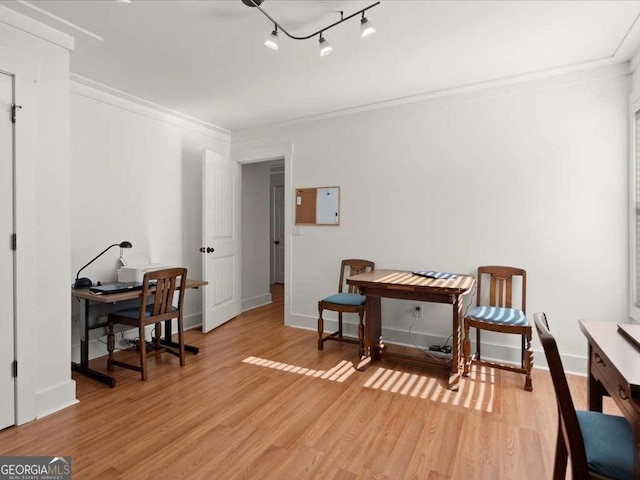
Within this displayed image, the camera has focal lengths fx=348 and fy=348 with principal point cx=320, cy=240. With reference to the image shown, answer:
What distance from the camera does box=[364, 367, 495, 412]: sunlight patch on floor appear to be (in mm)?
2539

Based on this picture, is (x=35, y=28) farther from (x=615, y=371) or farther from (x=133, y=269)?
(x=615, y=371)

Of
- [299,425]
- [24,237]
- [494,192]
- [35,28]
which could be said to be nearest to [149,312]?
[24,237]

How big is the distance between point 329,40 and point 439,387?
2782 mm

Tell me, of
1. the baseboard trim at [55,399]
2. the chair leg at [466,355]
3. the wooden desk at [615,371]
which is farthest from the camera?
the chair leg at [466,355]

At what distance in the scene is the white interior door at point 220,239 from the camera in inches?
163

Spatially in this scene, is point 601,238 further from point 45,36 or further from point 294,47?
point 45,36

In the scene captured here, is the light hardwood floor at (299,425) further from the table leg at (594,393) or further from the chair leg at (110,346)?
the table leg at (594,393)

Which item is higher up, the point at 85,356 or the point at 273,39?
the point at 273,39

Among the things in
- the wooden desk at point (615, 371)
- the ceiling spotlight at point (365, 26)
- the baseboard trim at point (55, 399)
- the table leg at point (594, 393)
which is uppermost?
the ceiling spotlight at point (365, 26)

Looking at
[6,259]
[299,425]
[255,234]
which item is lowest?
[299,425]

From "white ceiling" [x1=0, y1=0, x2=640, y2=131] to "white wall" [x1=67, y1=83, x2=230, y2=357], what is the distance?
0.35 m

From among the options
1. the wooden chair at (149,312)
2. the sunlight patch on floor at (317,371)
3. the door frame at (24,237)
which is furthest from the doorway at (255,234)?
the door frame at (24,237)

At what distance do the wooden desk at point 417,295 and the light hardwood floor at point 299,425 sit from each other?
5.2 inches

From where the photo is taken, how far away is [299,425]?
2223 mm
